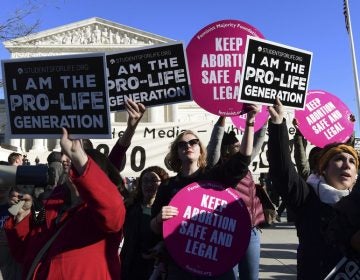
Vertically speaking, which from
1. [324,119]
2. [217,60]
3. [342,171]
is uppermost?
[217,60]

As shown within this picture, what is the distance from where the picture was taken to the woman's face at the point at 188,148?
3.03 meters

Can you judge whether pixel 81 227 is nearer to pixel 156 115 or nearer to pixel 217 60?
pixel 217 60

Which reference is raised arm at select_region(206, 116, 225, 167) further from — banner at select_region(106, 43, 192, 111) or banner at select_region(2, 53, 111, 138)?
banner at select_region(2, 53, 111, 138)

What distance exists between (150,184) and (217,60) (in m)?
1.08

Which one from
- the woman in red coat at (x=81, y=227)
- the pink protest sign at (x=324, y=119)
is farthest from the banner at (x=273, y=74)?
the pink protest sign at (x=324, y=119)

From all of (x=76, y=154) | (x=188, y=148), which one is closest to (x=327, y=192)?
(x=188, y=148)

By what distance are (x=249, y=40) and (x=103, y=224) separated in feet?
5.54

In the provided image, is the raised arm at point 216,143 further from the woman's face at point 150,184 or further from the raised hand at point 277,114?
the raised hand at point 277,114

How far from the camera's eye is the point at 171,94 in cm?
324

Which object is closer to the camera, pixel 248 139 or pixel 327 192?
pixel 327 192

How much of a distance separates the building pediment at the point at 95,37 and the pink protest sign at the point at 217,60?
56.1 meters

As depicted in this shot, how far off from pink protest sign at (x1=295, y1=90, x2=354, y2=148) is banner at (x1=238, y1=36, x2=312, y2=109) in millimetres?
1425

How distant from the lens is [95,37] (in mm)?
63219

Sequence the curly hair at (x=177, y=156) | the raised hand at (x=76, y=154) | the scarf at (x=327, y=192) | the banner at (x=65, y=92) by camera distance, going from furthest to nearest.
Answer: the curly hair at (x=177, y=156) → the banner at (x=65, y=92) → the scarf at (x=327, y=192) → the raised hand at (x=76, y=154)
